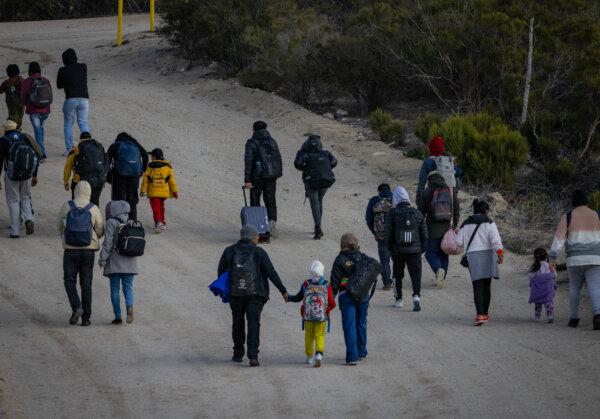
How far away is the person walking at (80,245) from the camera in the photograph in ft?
48.3

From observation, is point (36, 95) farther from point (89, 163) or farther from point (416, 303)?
point (416, 303)

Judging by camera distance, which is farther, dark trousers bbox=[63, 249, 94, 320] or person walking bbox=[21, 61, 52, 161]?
person walking bbox=[21, 61, 52, 161]

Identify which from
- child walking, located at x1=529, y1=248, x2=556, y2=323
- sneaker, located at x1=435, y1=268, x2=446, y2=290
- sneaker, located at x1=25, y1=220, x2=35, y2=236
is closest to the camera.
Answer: child walking, located at x1=529, y1=248, x2=556, y2=323

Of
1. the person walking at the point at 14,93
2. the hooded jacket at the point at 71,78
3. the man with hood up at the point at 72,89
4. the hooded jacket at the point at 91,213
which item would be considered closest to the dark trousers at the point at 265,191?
the hooded jacket at the point at 91,213

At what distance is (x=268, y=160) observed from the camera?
738 inches

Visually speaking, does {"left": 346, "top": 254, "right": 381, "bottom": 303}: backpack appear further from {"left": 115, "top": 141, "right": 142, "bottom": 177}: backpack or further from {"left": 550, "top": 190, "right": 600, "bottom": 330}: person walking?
{"left": 115, "top": 141, "right": 142, "bottom": 177}: backpack

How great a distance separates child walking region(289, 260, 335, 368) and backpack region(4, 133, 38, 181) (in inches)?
278

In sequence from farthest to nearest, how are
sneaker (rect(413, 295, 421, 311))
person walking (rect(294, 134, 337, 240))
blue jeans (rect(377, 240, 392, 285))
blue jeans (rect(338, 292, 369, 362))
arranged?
person walking (rect(294, 134, 337, 240))
blue jeans (rect(377, 240, 392, 285))
sneaker (rect(413, 295, 421, 311))
blue jeans (rect(338, 292, 369, 362))

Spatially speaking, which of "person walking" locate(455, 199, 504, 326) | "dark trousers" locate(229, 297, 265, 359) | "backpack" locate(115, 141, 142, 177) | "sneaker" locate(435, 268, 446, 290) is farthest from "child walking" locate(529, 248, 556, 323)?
"backpack" locate(115, 141, 142, 177)

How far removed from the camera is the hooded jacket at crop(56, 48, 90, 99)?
2255 centimetres

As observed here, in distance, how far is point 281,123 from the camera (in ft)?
86.9

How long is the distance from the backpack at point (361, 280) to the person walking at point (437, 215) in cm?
368

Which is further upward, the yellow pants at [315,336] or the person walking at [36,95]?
the person walking at [36,95]

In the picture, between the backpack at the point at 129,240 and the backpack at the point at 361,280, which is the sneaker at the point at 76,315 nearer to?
the backpack at the point at 129,240
